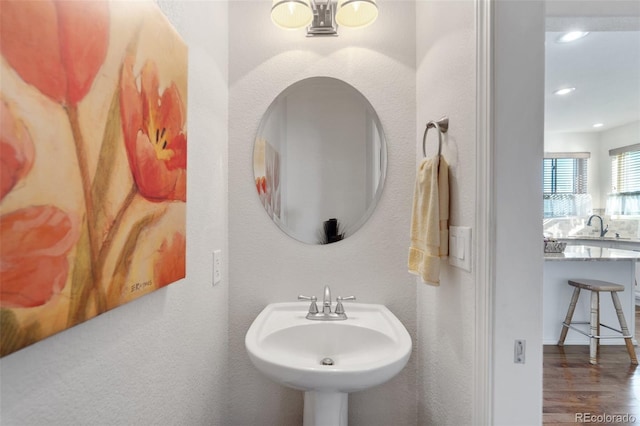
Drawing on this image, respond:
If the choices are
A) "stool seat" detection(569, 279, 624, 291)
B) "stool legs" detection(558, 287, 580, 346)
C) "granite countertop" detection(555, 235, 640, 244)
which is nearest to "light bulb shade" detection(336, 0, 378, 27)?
"stool seat" detection(569, 279, 624, 291)

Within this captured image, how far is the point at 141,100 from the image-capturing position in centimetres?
71

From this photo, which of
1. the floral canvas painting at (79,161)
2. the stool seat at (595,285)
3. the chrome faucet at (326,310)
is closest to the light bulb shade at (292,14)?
the floral canvas painting at (79,161)

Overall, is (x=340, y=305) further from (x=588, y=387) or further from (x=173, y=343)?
(x=588, y=387)

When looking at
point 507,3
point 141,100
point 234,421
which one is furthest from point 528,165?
→ point 234,421

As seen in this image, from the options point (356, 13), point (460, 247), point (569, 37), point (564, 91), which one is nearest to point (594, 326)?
point (569, 37)

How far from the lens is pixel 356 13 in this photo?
1.29 metres

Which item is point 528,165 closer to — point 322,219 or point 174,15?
point 322,219

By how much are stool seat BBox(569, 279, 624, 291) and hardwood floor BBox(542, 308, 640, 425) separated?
61cm

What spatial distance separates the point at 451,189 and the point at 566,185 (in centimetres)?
546

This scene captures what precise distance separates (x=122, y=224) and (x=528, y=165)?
0.99 metres

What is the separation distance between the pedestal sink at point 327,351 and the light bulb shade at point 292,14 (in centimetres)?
122

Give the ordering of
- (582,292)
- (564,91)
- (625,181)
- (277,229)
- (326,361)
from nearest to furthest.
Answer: (326,361) < (277,229) < (582,292) < (564,91) < (625,181)

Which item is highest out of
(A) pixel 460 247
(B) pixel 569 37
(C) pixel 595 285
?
(B) pixel 569 37

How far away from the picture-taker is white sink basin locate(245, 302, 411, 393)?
99cm
